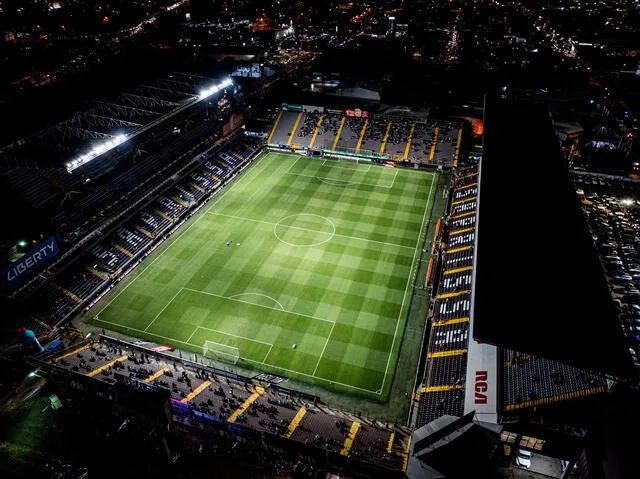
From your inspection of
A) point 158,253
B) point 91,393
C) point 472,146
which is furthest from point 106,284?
point 472,146

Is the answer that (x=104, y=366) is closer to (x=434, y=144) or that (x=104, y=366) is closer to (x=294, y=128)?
(x=294, y=128)

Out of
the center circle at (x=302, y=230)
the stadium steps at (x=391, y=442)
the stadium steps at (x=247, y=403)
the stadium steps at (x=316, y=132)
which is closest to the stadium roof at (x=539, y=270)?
the stadium steps at (x=391, y=442)

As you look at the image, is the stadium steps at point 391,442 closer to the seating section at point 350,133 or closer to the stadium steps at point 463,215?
the stadium steps at point 463,215

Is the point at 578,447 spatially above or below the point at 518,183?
below

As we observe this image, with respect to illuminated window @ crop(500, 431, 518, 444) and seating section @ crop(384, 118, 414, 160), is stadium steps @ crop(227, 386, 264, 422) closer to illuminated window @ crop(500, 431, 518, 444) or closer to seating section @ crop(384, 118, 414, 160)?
illuminated window @ crop(500, 431, 518, 444)

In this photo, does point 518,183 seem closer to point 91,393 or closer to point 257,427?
point 257,427

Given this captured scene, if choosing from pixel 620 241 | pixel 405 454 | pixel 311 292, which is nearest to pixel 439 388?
pixel 405 454
